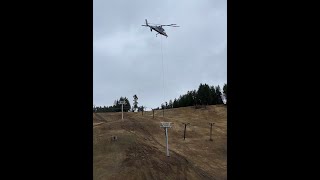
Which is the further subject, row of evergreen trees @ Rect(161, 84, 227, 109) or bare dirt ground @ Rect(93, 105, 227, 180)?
row of evergreen trees @ Rect(161, 84, 227, 109)

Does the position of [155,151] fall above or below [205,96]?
below

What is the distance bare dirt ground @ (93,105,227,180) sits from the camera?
36125 mm

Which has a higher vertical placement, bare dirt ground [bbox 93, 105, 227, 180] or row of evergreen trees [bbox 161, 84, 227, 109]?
row of evergreen trees [bbox 161, 84, 227, 109]

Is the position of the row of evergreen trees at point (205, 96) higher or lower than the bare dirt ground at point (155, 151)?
higher

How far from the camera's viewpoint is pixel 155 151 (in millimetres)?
42906

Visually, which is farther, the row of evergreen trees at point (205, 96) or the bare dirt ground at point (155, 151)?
the row of evergreen trees at point (205, 96)

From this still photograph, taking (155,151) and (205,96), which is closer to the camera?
(155,151)

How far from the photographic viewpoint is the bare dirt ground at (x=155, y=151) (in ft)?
119
